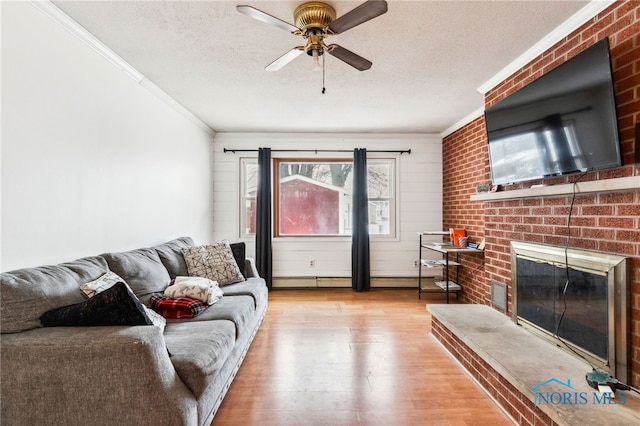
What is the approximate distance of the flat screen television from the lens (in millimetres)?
1663

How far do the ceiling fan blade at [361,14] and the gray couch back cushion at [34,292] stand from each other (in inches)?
79.5

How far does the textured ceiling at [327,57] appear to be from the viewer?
193cm

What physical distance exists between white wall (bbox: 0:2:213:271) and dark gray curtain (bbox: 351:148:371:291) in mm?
2599

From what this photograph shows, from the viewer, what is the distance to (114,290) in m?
1.48

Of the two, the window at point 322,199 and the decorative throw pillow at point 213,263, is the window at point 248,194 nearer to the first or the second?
the window at point 322,199

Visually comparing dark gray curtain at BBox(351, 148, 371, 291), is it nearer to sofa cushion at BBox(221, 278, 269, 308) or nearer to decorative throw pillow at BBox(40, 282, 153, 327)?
sofa cushion at BBox(221, 278, 269, 308)

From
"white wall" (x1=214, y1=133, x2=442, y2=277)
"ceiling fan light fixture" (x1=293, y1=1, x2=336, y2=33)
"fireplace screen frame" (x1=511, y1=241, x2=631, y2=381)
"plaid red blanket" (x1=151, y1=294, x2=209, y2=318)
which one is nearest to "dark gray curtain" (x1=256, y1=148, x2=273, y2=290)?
"white wall" (x1=214, y1=133, x2=442, y2=277)

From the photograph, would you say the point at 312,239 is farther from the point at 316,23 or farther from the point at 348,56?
the point at 316,23

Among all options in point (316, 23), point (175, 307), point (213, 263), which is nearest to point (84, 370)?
point (175, 307)

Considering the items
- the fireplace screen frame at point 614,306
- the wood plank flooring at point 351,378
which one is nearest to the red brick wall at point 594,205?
the fireplace screen frame at point 614,306

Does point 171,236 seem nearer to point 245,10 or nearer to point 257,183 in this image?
point 257,183

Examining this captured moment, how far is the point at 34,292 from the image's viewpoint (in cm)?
150

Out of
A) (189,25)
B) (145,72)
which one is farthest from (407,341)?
(145,72)

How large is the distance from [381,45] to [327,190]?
284 centimetres
